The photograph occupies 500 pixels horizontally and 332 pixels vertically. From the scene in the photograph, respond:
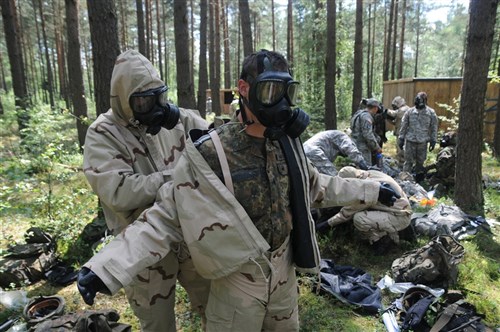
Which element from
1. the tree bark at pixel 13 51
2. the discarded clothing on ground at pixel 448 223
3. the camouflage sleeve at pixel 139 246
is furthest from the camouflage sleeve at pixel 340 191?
the tree bark at pixel 13 51

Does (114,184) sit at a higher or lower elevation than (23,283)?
higher

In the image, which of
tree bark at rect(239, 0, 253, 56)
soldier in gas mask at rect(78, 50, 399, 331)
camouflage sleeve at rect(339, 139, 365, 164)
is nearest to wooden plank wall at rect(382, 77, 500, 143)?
tree bark at rect(239, 0, 253, 56)

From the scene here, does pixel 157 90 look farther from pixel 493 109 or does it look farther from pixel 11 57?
pixel 493 109

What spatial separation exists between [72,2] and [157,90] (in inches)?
302

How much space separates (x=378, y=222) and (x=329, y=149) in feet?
5.44

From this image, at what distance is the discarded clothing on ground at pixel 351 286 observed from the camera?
3.75 metres

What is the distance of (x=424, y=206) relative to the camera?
611 centimetres

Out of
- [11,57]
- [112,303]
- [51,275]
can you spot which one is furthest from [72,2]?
[112,303]

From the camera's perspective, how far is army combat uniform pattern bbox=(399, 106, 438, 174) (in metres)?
8.88

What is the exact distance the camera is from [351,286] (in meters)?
3.97

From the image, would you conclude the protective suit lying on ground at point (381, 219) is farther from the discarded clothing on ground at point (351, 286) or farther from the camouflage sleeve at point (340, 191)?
the camouflage sleeve at point (340, 191)

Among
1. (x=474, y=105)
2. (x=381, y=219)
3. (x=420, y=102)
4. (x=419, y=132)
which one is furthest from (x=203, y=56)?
(x=381, y=219)

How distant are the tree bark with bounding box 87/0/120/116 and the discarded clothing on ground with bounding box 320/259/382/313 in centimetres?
380

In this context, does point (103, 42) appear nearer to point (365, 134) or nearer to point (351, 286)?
point (351, 286)
